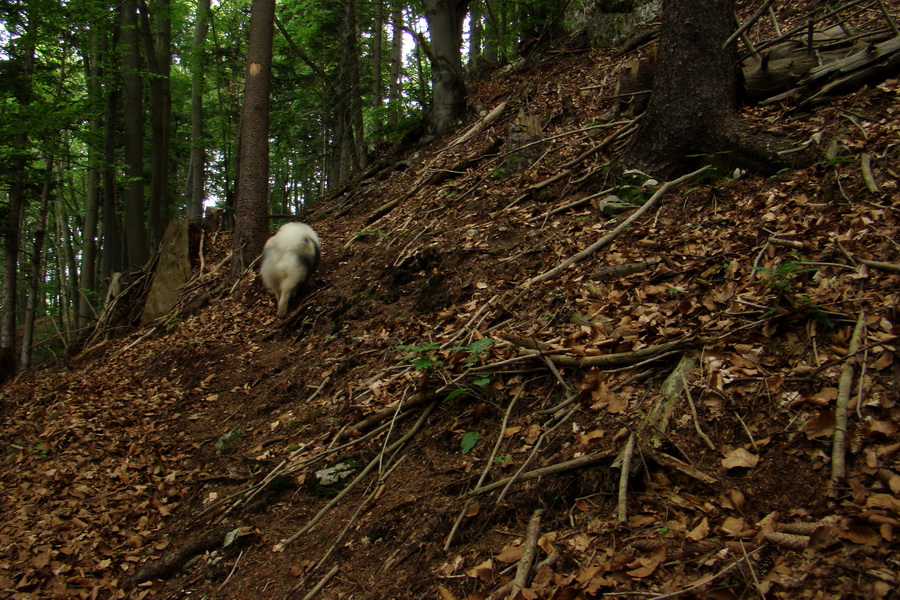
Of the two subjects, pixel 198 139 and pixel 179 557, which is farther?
pixel 198 139

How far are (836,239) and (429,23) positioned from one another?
9306 millimetres

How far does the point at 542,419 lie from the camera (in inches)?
130

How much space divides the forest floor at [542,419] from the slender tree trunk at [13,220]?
409cm

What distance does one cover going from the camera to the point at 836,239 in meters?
3.19

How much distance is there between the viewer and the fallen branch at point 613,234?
469 cm

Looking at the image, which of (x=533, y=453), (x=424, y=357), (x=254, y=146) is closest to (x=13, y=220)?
(x=254, y=146)

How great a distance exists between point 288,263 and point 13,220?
7732 mm

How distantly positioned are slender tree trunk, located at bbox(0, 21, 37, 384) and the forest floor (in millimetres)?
4094

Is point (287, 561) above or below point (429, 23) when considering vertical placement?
below

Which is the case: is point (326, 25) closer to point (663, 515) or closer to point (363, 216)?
point (363, 216)

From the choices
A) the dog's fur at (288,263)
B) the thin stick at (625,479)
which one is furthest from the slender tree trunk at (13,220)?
the thin stick at (625,479)

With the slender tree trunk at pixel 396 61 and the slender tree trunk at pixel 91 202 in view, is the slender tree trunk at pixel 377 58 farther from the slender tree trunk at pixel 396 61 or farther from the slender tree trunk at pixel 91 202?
the slender tree trunk at pixel 91 202

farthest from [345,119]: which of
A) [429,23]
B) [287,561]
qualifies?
[287,561]

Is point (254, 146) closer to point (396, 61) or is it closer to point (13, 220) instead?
point (13, 220)
